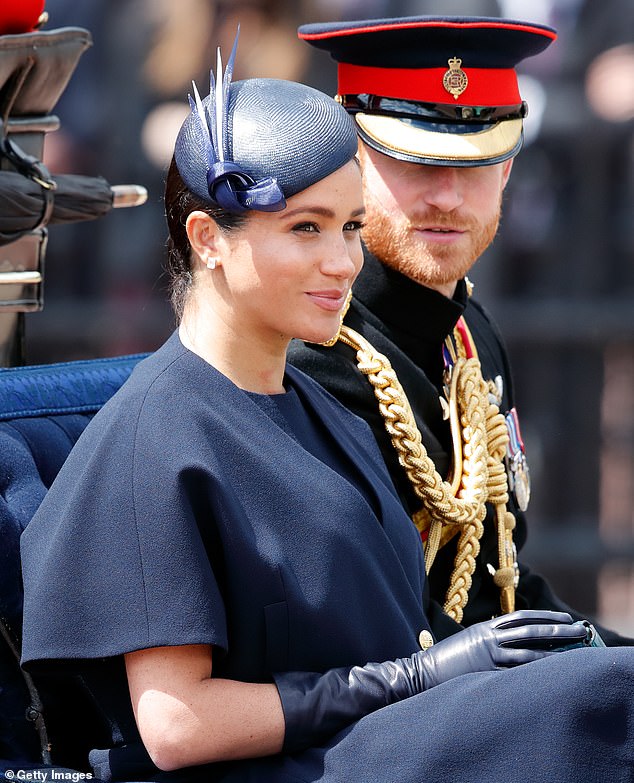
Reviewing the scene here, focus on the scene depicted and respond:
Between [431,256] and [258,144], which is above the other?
[258,144]

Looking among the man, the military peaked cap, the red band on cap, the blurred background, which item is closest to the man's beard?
the man

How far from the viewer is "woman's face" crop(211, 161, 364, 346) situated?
213 centimetres

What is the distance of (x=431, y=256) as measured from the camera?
2783mm

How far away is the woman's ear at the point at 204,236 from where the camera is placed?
7.05 ft

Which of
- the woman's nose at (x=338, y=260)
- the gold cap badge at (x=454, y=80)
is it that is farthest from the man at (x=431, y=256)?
the woman's nose at (x=338, y=260)

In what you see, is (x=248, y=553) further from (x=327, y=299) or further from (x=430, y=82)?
(x=430, y=82)

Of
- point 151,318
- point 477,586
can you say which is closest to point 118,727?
point 477,586

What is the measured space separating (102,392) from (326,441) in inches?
19.6

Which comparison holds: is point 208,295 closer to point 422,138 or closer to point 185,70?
point 422,138

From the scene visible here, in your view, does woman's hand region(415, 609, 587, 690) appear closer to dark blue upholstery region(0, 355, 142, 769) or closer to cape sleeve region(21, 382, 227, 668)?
cape sleeve region(21, 382, 227, 668)

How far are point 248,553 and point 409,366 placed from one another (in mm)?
855

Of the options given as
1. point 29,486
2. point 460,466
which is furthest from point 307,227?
point 460,466

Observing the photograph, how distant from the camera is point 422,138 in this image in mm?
2740

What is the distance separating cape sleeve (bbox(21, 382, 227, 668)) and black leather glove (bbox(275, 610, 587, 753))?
0.15 metres
